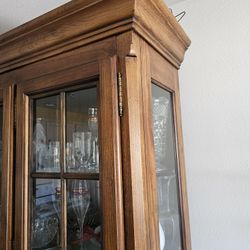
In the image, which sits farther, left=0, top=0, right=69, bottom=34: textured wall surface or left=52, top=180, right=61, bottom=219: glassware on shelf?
left=0, top=0, right=69, bottom=34: textured wall surface

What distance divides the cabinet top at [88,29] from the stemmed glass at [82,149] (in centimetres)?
26

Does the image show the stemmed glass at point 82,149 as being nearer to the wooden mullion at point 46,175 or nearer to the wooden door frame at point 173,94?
the wooden mullion at point 46,175

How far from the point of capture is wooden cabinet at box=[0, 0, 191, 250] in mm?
574

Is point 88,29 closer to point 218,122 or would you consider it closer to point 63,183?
point 63,183

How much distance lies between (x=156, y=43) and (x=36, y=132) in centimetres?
47

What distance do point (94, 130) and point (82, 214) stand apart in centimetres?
25

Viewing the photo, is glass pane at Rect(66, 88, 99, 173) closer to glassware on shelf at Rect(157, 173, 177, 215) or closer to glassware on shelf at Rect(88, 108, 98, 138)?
glassware on shelf at Rect(88, 108, 98, 138)

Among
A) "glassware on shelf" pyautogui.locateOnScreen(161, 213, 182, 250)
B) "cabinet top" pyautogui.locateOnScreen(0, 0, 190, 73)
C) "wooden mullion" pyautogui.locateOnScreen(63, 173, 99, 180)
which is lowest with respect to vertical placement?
"glassware on shelf" pyautogui.locateOnScreen(161, 213, 182, 250)

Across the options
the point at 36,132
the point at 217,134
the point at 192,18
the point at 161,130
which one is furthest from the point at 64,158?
the point at 192,18

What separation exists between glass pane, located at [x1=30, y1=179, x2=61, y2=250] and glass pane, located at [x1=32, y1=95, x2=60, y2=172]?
0.17ft

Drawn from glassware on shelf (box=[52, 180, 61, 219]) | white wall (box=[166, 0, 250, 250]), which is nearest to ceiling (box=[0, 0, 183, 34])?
white wall (box=[166, 0, 250, 250])

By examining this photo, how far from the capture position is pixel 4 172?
A: 77 centimetres

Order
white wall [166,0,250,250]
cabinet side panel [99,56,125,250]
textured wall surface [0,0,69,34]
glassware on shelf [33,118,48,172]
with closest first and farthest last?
1. cabinet side panel [99,56,125,250]
2. glassware on shelf [33,118,48,172]
3. white wall [166,0,250,250]
4. textured wall surface [0,0,69,34]

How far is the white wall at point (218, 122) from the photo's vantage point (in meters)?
0.95
